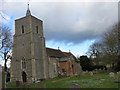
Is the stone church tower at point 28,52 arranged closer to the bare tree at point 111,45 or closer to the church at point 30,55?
the church at point 30,55

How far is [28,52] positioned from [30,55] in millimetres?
1176

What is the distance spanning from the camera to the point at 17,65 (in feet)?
157

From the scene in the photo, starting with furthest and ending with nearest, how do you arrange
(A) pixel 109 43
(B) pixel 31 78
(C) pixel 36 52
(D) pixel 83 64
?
(D) pixel 83 64 → (C) pixel 36 52 → (B) pixel 31 78 → (A) pixel 109 43

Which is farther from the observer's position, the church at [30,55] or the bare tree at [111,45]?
the church at [30,55]

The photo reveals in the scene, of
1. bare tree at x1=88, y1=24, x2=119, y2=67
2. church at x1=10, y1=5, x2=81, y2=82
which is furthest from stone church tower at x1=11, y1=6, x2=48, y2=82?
bare tree at x1=88, y1=24, x2=119, y2=67

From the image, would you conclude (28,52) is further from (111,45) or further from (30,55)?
(111,45)

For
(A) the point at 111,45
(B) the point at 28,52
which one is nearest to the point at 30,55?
(B) the point at 28,52

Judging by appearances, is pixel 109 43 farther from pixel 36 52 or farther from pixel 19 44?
pixel 19 44

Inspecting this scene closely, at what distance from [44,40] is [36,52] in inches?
216

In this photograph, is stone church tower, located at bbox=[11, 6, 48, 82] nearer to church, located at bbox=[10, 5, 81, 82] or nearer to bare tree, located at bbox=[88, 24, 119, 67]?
church, located at bbox=[10, 5, 81, 82]

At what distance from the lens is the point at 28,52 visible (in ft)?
152

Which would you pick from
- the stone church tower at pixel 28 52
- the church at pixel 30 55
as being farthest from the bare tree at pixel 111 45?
the stone church tower at pixel 28 52

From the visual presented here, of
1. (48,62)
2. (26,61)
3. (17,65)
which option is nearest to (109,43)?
(48,62)

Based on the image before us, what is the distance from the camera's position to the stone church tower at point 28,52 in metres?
45.4
